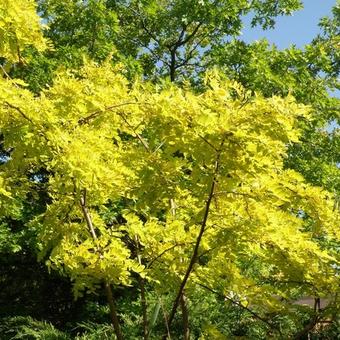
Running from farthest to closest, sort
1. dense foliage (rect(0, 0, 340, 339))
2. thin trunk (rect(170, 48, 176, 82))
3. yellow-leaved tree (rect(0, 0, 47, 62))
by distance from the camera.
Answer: thin trunk (rect(170, 48, 176, 82)) → yellow-leaved tree (rect(0, 0, 47, 62)) → dense foliage (rect(0, 0, 340, 339))

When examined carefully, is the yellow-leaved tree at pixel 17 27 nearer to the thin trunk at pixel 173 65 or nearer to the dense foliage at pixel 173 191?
the dense foliage at pixel 173 191

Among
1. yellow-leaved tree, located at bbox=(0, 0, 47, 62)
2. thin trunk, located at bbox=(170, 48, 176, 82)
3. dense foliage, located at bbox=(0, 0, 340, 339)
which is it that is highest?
thin trunk, located at bbox=(170, 48, 176, 82)

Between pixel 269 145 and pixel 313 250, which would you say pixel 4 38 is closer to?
pixel 269 145

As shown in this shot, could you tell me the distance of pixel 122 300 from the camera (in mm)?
8125

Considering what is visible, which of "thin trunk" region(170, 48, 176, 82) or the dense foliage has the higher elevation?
"thin trunk" region(170, 48, 176, 82)

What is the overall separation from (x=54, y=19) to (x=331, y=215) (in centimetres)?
847

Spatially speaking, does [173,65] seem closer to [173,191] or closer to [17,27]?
[17,27]

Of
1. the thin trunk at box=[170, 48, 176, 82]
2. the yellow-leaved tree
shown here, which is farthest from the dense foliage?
the thin trunk at box=[170, 48, 176, 82]

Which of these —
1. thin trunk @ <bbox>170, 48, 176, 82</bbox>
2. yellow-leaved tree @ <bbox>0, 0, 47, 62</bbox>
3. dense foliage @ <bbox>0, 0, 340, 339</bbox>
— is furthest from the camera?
thin trunk @ <bbox>170, 48, 176, 82</bbox>

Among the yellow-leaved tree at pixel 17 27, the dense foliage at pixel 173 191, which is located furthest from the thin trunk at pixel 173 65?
the yellow-leaved tree at pixel 17 27

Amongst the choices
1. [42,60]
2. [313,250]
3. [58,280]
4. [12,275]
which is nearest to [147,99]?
[313,250]

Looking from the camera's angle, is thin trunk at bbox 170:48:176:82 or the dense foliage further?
thin trunk at bbox 170:48:176:82

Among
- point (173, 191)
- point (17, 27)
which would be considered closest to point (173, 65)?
point (17, 27)

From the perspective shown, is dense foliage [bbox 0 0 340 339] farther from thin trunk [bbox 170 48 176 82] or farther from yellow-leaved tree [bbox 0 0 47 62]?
thin trunk [bbox 170 48 176 82]
